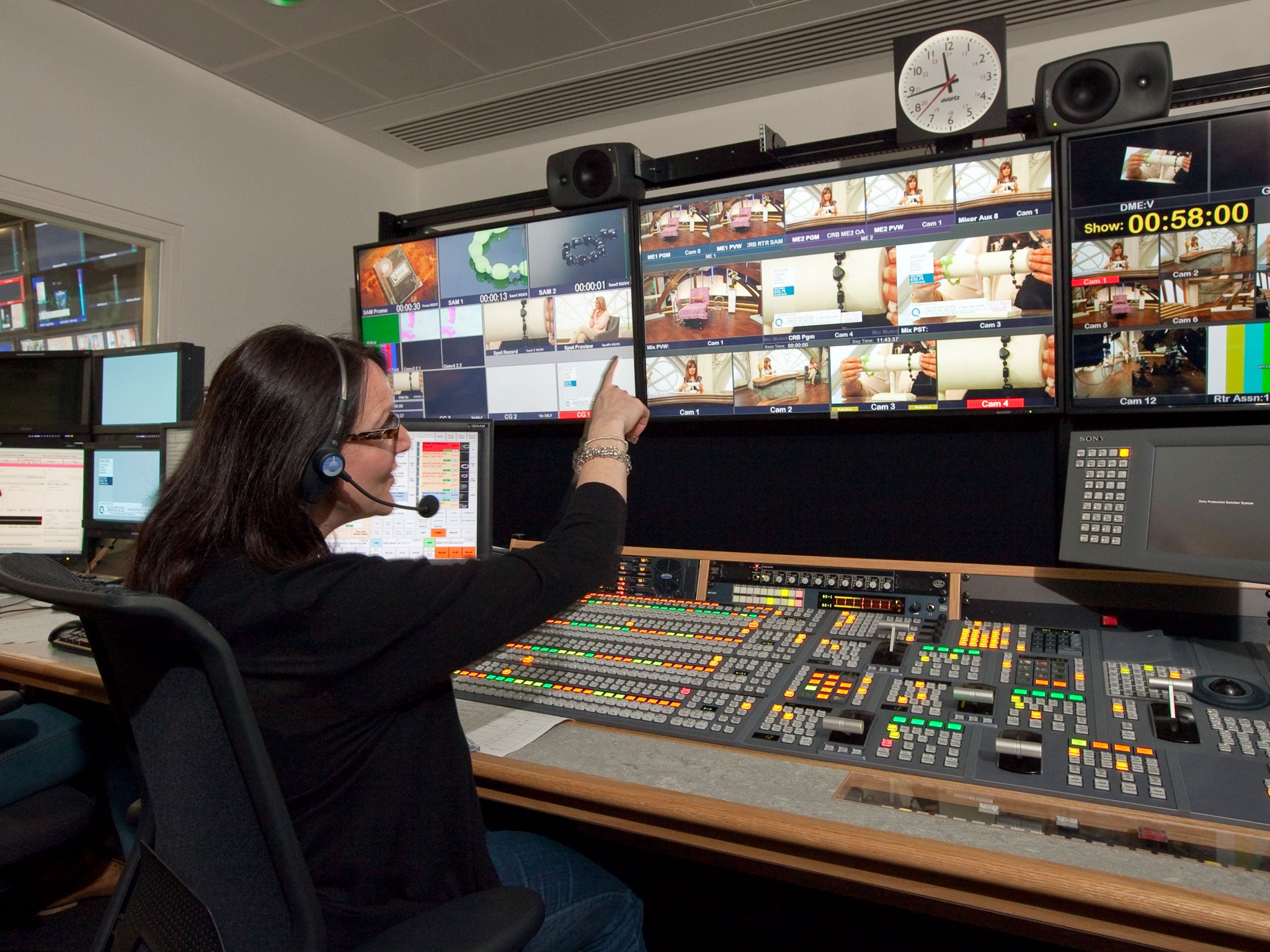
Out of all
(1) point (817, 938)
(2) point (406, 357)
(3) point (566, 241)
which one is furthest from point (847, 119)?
(1) point (817, 938)

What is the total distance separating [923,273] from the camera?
166cm

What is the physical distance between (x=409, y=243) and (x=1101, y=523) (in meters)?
1.86

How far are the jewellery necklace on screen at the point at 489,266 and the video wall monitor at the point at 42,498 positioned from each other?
1269 mm

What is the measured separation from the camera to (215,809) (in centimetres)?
74

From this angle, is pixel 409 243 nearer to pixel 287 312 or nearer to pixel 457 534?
pixel 457 534

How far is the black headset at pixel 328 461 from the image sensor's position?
900 mm

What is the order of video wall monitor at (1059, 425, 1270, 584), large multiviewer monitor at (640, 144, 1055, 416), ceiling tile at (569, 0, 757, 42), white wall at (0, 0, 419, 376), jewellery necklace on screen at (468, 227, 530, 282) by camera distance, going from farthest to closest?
ceiling tile at (569, 0, 757, 42) → white wall at (0, 0, 419, 376) → jewellery necklace on screen at (468, 227, 530, 282) → large multiviewer monitor at (640, 144, 1055, 416) → video wall monitor at (1059, 425, 1270, 584)

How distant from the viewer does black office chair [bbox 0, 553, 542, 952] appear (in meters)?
0.71

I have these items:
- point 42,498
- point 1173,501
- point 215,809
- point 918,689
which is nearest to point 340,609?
point 215,809

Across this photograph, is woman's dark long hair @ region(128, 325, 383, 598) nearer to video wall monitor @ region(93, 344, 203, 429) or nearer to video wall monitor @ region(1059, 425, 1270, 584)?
video wall monitor @ region(1059, 425, 1270, 584)

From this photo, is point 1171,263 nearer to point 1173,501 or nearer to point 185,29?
point 1173,501

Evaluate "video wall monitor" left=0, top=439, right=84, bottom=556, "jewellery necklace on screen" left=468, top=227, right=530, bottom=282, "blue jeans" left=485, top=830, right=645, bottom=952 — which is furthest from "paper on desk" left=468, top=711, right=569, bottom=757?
"video wall monitor" left=0, top=439, right=84, bottom=556

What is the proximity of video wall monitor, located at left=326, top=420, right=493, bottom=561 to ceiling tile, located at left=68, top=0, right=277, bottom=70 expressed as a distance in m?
2.14

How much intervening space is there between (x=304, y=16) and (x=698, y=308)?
2135mm
